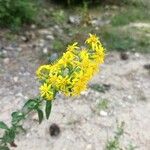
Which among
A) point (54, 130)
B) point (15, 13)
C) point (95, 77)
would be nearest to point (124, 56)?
point (95, 77)

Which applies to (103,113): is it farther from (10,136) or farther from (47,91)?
(47,91)

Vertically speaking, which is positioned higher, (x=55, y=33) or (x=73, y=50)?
(x=73, y=50)

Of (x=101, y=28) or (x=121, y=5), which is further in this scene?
(x=121, y=5)

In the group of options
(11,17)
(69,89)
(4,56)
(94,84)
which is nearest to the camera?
(69,89)

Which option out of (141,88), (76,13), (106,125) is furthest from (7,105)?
(76,13)

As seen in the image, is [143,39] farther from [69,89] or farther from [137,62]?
[69,89]

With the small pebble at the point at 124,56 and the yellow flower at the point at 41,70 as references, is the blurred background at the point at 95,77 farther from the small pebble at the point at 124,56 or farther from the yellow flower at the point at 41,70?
the yellow flower at the point at 41,70

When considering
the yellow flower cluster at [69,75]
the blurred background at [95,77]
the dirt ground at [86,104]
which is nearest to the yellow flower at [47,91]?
the yellow flower cluster at [69,75]

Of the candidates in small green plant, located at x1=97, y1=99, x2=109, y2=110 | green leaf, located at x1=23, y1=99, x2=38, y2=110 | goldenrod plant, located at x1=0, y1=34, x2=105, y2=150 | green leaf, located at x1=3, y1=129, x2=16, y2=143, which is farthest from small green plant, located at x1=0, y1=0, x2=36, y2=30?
goldenrod plant, located at x1=0, y1=34, x2=105, y2=150

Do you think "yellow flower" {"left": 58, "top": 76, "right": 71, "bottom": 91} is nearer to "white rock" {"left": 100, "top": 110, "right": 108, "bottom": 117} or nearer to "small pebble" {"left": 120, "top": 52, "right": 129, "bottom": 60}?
"white rock" {"left": 100, "top": 110, "right": 108, "bottom": 117}
